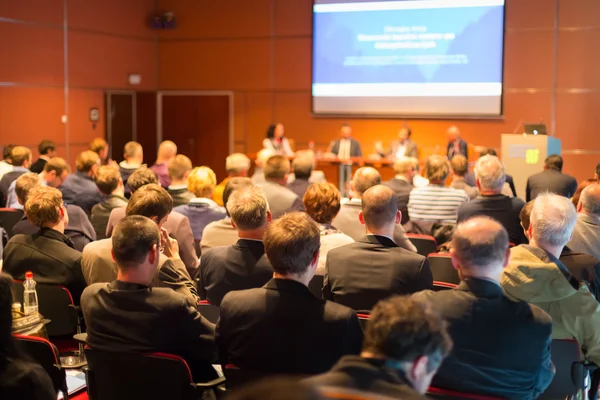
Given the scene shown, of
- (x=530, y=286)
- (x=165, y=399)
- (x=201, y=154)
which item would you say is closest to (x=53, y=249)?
(x=165, y=399)

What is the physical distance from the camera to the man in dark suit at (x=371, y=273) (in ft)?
11.1

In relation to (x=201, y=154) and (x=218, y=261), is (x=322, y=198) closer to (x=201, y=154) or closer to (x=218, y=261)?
(x=218, y=261)

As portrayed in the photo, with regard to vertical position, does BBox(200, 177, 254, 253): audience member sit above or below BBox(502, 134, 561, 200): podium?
below

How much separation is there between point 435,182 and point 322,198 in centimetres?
209

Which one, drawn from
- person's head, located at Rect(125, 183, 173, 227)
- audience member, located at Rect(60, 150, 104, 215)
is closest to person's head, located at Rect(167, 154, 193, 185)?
audience member, located at Rect(60, 150, 104, 215)

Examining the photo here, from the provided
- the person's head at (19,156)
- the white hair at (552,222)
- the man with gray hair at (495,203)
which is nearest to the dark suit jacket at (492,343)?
the white hair at (552,222)

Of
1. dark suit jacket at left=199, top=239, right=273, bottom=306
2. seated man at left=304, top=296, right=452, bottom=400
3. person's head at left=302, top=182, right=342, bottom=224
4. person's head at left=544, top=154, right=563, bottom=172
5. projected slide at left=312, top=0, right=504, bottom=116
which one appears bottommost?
dark suit jacket at left=199, top=239, right=273, bottom=306

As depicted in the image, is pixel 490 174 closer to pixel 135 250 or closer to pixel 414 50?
pixel 135 250

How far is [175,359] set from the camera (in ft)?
8.64

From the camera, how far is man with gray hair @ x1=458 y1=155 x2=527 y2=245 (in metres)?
5.44

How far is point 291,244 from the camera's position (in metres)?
2.71

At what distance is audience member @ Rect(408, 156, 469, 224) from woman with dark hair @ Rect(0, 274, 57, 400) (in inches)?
176

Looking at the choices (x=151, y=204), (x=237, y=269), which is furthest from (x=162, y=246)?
(x=237, y=269)

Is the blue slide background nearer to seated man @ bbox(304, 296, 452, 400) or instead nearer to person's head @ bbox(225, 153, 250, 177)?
person's head @ bbox(225, 153, 250, 177)
